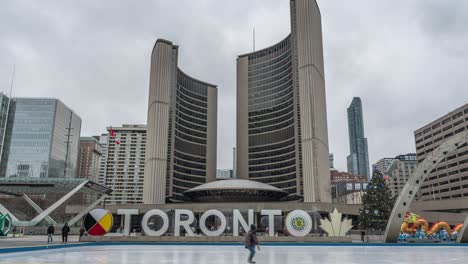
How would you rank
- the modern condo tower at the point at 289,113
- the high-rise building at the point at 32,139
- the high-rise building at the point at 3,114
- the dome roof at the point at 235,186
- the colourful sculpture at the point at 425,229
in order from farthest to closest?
the high-rise building at the point at 3,114 → the high-rise building at the point at 32,139 → the modern condo tower at the point at 289,113 → the dome roof at the point at 235,186 → the colourful sculpture at the point at 425,229

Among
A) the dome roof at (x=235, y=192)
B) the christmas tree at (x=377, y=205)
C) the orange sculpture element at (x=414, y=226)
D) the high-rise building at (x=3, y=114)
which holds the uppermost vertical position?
the high-rise building at (x=3, y=114)

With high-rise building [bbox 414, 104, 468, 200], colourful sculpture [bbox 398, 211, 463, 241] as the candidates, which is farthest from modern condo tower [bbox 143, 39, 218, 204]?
high-rise building [bbox 414, 104, 468, 200]

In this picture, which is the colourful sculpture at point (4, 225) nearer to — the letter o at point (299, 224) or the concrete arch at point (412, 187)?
the letter o at point (299, 224)

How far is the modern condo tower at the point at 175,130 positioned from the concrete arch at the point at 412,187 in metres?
80.6

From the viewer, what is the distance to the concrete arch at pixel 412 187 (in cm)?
3077

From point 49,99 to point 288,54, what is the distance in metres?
107

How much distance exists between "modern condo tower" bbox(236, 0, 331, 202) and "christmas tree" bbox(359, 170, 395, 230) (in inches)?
1529

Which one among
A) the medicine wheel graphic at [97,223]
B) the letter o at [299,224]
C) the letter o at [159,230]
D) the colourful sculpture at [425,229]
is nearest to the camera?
the medicine wheel graphic at [97,223]

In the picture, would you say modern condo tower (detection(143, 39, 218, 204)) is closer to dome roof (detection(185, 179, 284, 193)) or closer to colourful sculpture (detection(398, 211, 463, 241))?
dome roof (detection(185, 179, 284, 193))

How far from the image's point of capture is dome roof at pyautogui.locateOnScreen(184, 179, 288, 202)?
8706 cm

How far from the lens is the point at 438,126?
136m

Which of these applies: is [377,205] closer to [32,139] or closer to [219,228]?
[219,228]

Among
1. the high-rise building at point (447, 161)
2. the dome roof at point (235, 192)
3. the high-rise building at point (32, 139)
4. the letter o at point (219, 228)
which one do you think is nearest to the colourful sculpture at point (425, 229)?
the letter o at point (219, 228)

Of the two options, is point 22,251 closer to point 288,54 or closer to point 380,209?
point 380,209
